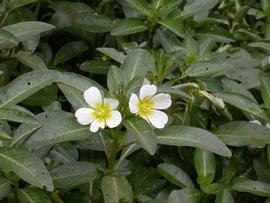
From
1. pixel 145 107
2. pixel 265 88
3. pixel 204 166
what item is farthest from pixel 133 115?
pixel 265 88

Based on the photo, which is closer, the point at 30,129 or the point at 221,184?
the point at 30,129

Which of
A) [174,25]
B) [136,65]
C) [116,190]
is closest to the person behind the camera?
[116,190]

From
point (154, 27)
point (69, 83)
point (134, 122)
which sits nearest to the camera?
point (134, 122)

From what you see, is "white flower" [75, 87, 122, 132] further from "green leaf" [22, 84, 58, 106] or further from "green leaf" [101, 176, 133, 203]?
"green leaf" [22, 84, 58, 106]

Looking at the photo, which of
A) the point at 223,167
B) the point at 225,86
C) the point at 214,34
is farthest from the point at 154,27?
the point at 223,167

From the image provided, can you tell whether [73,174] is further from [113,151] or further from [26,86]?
[26,86]

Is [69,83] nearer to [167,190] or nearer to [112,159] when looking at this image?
[112,159]

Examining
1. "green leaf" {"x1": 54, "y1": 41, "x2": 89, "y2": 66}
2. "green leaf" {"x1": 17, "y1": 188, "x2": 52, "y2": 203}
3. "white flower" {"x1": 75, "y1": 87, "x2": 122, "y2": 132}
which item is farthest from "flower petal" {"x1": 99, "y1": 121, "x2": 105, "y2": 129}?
"green leaf" {"x1": 54, "y1": 41, "x2": 89, "y2": 66}

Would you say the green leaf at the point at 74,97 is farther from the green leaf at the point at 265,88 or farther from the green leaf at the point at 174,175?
the green leaf at the point at 265,88
